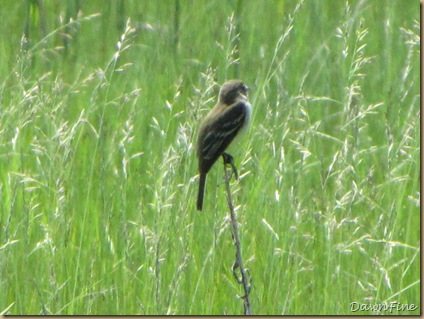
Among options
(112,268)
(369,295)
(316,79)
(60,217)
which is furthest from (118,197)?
(316,79)

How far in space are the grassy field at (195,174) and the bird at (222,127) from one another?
122 mm

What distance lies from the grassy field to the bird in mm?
122

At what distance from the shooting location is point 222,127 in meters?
5.55

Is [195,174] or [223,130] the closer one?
[223,130]

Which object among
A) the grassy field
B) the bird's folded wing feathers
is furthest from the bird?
the grassy field

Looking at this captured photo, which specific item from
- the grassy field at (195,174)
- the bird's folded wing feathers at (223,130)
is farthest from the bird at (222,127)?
the grassy field at (195,174)

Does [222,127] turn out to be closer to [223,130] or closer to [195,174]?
[223,130]

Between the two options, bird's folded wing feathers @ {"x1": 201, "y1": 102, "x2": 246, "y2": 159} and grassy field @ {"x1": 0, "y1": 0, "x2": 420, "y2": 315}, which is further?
bird's folded wing feathers @ {"x1": 201, "y1": 102, "x2": 246, "y2": 159}

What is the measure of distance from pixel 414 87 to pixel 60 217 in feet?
11.4

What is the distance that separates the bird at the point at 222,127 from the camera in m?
5.32

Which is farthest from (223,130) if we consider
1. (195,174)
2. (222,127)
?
(195,174)

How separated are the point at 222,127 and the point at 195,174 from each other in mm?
441

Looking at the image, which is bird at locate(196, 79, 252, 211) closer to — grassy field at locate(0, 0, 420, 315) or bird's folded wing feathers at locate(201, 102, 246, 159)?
bird's folded wing feathers at locate(201, 102, 246, 159)

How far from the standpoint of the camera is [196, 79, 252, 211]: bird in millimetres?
5324
